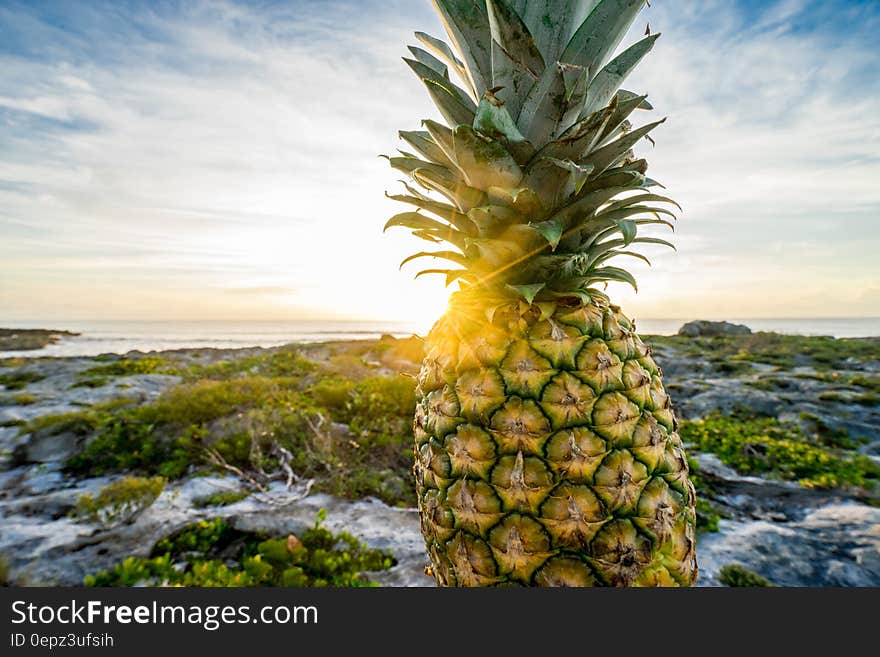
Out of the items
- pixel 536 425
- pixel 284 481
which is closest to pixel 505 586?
pixel 536 425

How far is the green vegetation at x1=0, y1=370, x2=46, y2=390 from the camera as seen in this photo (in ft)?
35.9

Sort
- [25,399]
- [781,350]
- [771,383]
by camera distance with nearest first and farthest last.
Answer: [25,399] < [771,383] < [781,350]

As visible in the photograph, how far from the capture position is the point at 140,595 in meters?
2.39

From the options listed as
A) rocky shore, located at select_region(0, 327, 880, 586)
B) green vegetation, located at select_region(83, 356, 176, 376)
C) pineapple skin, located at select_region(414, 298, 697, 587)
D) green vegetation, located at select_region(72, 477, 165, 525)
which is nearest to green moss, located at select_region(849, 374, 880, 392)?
rocky shore, located at select_region(0, 327, 880, 586)

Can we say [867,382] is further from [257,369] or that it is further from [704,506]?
[257,369]

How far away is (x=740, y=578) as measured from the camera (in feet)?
12.2

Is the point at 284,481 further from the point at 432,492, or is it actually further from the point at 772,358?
the point at 772,358

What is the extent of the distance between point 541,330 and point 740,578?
3.48 metres

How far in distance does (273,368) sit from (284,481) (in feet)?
27.2

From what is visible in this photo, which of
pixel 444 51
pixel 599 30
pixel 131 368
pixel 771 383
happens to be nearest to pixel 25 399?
pixel 131 368

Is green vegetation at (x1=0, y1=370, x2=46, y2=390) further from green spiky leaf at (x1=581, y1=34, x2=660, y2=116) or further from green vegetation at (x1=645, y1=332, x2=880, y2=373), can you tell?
green vegetation at (x1=645, y1=332, x2=880, y2=373)

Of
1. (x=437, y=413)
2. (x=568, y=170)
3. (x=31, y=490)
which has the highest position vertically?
(x=568, y=170)

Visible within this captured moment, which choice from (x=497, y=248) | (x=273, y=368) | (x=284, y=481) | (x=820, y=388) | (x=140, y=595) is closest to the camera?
(x=497, y=248)

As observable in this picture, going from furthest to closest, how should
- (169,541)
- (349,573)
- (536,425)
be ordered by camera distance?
1. (169,541)
2. (349,573)
3. (536,425)
